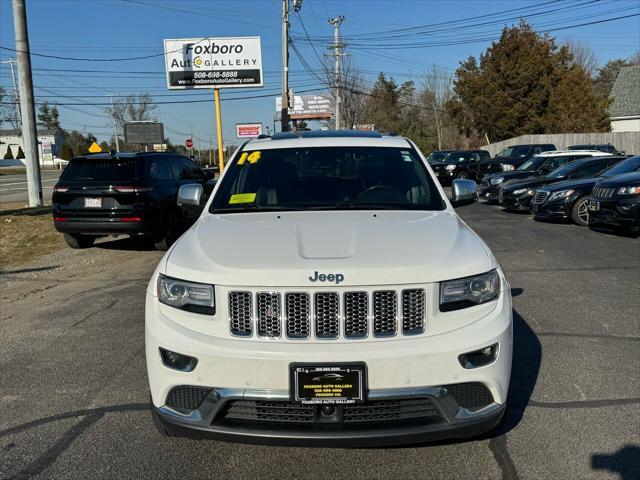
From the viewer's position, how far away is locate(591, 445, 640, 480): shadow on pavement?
9.39ft

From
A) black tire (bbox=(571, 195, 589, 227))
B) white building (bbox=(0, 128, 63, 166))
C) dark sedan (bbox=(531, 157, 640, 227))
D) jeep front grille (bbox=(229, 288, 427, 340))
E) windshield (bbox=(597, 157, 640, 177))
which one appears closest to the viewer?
jeep front grille (bbox=(229, 288, 427, 340))

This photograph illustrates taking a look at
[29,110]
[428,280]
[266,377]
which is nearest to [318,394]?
[266,377]

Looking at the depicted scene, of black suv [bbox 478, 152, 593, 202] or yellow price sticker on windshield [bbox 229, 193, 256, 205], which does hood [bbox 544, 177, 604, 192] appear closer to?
black suv [bbox 478, 152, 593, 202]

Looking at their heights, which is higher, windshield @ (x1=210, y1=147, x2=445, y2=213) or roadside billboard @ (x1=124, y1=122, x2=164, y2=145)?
roadside billboard @ (x1=124, y1=122, x2=164, y2=145)

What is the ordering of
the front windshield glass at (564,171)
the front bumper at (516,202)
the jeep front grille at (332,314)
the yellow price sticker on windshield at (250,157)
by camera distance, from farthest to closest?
1. the front bumper at (516,202)
2. the front windshield glass at (564,171)
3. the yellow price sticker on windshield at (250,157)
4. the jeep front grille at (332,314)

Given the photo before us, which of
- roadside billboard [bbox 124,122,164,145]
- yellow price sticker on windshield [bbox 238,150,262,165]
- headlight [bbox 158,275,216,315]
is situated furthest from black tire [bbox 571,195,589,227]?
roadside billboard [bbox 124,122,164,145]

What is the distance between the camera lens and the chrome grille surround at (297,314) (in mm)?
2682

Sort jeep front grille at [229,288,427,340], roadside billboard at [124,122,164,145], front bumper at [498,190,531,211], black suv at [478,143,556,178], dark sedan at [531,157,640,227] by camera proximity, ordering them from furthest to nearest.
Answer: roadside billboard at [124,122,164,145]
black suv at [478,143,556,178]
front bumper at [498,190,531,211]
dark sedan at [531,157,640,227]
jeep front grille at [229,288,427,340]

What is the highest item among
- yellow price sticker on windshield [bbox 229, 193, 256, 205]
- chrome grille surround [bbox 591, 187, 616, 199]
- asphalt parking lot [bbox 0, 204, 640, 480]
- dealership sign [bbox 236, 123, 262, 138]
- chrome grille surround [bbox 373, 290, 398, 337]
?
dealership sign [bbox 236, 123, 262, 138]

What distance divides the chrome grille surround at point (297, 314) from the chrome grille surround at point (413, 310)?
47 cm

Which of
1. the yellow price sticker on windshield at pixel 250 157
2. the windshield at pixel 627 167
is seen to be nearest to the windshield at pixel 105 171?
the yellow price sticker on windshield at pixel 250 157

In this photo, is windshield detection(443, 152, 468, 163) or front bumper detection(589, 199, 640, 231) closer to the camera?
front bumper detection(589, 199, 640, 231)

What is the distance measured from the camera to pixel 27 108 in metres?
15.6

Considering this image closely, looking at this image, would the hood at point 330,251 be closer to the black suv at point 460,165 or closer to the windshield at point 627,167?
the windshield at point 627,167
